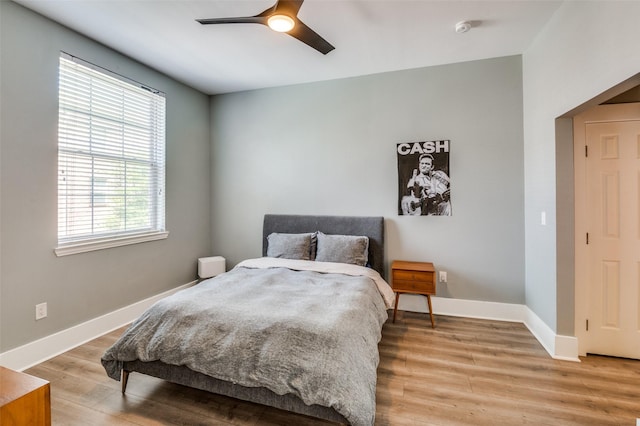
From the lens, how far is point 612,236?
92.5 inches

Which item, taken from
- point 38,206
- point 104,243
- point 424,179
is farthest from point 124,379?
point 424,179

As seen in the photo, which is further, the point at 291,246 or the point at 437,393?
the point at 291,246

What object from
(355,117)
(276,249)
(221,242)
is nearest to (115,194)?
(221,242)

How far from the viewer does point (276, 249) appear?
3.49 meters

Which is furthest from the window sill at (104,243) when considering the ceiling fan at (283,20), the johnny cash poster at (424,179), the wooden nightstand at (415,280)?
the johnny cash poster at (424,179)

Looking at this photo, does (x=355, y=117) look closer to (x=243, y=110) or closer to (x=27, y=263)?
(x=243, y=110)

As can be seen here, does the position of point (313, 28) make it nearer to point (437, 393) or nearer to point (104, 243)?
point (104, 243)

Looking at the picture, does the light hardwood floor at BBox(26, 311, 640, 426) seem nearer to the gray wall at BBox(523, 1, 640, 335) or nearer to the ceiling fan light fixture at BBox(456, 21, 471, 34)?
the gray wall at BBox(523, 1, 640, 335)

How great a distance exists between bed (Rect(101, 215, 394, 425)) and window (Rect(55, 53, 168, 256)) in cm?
140

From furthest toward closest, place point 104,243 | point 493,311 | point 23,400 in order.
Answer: point 493,311 < point 104,243 < point 23,400

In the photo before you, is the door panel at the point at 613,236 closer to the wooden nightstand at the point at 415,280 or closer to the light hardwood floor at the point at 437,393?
the light hardwood floor at the point at 437,393

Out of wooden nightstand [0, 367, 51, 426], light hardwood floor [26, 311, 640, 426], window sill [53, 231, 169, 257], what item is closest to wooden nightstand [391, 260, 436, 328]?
light hardwood floor [26, 311, 640, 426]

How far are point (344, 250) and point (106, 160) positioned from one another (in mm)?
2668

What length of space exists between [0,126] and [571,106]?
4293 millimetres
